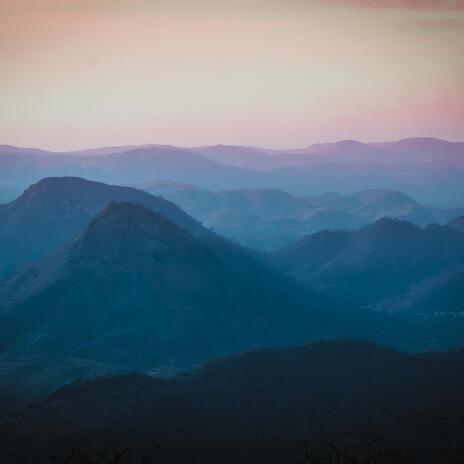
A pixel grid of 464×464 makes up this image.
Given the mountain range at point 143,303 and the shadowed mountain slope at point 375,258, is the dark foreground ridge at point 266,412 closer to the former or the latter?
the mountain range at point 143,303

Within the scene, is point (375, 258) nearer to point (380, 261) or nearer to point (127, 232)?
point (380, 261)

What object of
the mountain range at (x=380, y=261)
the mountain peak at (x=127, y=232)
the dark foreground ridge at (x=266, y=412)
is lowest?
the dark foreground ridge at (x=266, y=412)

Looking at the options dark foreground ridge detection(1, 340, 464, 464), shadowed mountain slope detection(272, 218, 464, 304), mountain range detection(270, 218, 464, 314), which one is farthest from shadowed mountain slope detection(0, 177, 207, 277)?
dark foreground ridge detection(1, 340, 464, 464)

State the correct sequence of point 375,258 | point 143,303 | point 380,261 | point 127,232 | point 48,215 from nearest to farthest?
point 143,303 < point 127,232 < point 48,215 < point 380,261 < point 375,258

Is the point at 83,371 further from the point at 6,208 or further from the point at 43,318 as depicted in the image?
the point at 6,208

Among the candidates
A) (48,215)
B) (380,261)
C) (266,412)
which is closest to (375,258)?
(380,261)

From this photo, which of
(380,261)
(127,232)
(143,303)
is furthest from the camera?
(380,261)

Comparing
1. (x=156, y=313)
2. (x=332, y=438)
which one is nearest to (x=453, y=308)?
(x=156, y=313)

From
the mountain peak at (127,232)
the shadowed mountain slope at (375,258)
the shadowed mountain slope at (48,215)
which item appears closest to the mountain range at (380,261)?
the shadowed mountain slope at (375,258)

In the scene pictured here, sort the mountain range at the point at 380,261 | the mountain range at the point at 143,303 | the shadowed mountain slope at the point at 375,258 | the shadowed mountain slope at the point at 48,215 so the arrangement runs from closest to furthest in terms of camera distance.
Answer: the mountain range at the point at 143,303
the mountain range at the point at 380,261
the shadowed mountain slope at the point at 48,215
the shadowed mountain slope at the point at 375,258

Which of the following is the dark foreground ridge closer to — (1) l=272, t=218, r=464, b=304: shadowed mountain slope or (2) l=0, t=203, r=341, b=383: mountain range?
(2) l=0, t=203, r=341, b=383: mountain range

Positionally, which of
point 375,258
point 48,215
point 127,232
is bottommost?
point 375,258
